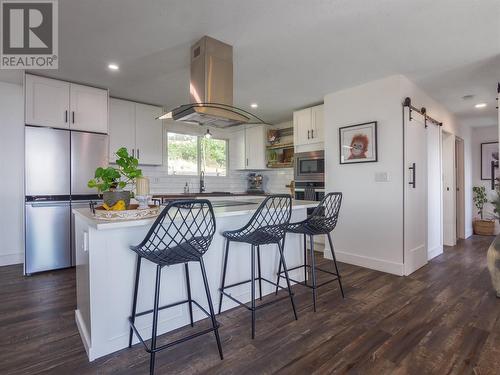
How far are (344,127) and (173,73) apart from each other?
2.26 m

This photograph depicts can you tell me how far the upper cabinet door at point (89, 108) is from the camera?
3476 mm


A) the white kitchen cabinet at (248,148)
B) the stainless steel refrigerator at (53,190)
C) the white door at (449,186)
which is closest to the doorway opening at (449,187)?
the white door at (449,186)

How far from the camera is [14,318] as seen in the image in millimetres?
2188

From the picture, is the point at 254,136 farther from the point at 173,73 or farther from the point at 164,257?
the point at 164,257

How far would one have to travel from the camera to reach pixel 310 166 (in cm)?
433

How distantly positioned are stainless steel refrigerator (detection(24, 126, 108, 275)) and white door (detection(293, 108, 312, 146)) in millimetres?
3031

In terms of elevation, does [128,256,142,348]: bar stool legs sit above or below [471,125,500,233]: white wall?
below

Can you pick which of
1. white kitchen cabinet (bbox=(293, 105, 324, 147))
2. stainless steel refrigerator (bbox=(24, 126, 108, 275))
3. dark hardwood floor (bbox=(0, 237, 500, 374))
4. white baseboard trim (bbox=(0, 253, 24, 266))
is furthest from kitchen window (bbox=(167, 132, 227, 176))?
dark hardwood floor (bbox=(0, 237, 500, 374))

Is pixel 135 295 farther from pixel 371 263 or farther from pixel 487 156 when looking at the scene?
pixel 487 156

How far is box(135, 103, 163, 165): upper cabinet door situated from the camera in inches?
167

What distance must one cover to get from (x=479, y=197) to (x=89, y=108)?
287 inches

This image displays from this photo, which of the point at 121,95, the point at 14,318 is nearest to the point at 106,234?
the point at 14,318

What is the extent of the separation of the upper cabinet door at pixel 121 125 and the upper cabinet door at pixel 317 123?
279 cm

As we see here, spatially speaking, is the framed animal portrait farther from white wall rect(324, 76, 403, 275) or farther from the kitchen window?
the kitchen window
